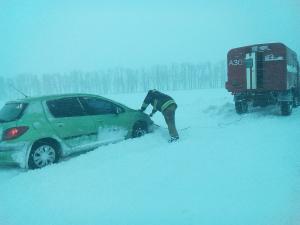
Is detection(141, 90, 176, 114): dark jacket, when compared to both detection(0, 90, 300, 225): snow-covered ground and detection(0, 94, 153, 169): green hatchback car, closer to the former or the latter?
detection(0, 94, 153, 169): green hatchback car

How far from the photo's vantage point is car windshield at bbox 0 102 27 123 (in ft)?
20.4

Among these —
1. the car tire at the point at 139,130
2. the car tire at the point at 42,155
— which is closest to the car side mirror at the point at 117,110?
the car tire at the point at 139,130

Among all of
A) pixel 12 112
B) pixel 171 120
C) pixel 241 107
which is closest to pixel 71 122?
pixel 12 112

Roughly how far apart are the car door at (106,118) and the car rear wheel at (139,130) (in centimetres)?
29

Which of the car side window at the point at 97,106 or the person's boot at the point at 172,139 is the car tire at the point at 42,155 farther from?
the person's boot at the point at 172,139

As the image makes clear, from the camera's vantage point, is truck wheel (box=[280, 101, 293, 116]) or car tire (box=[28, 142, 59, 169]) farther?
truck wheel (box=[280, 101, 293, 116])

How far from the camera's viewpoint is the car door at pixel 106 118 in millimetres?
7308

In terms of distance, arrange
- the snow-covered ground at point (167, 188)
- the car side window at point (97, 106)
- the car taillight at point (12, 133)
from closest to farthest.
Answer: the snow-covered ground at point (167, 188) < the car taillight at point (12, 133) < the car side window at point (97, 106)

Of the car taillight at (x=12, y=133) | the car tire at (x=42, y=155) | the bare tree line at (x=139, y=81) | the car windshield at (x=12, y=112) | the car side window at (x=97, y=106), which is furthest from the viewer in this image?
the bare tree line at (x=139, y=81)

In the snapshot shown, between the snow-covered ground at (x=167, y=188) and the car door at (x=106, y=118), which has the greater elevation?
the car door at (x=106, y=118)

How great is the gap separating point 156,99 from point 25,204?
14.4 ft

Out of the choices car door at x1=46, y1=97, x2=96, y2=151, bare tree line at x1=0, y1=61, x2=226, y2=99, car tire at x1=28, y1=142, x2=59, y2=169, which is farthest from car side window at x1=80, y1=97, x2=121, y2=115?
bare tree line at x1=0, y1=61, x2=226, y2=99

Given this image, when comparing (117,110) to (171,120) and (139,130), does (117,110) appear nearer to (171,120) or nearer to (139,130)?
(139,130)

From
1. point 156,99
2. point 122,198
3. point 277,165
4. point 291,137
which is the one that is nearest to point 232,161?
point 277,165
